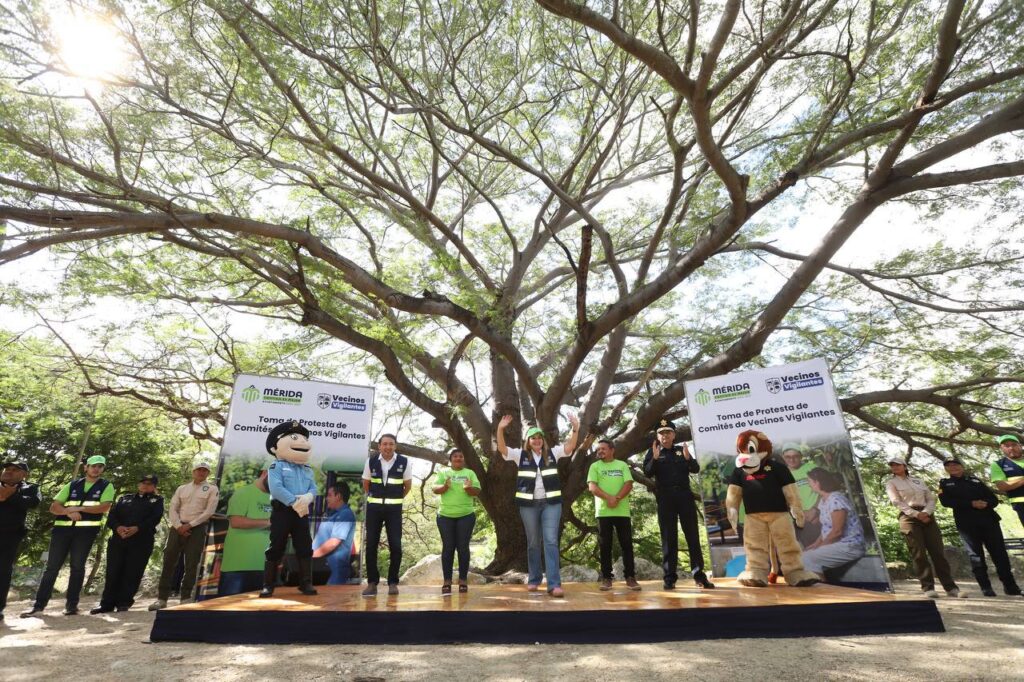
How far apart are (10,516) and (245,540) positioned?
7.09 ft

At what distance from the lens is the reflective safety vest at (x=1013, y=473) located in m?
5.88

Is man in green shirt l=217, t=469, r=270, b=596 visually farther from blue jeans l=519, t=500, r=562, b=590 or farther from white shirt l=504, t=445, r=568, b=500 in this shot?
blue jeans l=519, t=500, r=562, b=590

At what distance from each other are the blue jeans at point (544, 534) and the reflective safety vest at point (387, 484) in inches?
47.7

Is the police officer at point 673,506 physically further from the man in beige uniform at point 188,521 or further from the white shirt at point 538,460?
the man in beige uniform at point 188,521

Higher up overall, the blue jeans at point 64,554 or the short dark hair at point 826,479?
the short dark hair at point 826,479

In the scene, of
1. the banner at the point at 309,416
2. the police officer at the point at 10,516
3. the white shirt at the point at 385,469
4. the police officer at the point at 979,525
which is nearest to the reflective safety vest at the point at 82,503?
the police officer at the point at 10,516

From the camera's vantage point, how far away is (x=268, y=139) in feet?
23.6

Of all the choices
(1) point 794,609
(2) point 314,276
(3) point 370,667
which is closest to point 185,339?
(2) point 314,276

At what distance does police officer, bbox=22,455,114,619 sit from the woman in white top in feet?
29.5

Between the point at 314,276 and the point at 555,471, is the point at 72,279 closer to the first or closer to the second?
the point at 314,276

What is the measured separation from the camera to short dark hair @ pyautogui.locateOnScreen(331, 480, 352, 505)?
620cm

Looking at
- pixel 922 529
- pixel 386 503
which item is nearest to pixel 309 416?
pixel 386 503

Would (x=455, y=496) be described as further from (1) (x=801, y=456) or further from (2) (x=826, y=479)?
(2) (x=826, y=479)

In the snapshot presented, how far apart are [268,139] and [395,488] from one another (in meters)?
5.21
